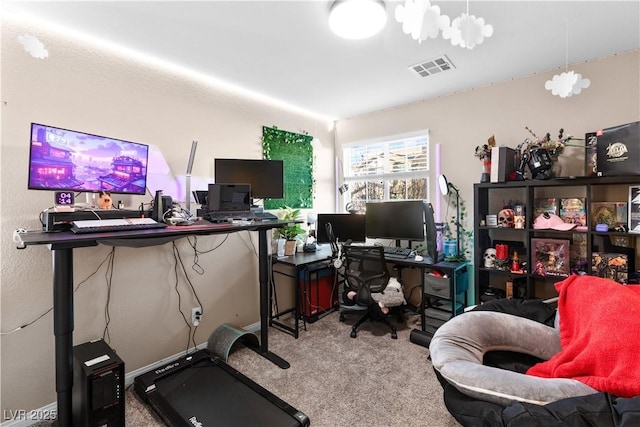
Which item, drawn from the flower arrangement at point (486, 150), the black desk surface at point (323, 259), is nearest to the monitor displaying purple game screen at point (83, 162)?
the black desk surface at point (323, 259)

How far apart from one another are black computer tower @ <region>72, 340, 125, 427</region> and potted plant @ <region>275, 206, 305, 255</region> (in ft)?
6.00

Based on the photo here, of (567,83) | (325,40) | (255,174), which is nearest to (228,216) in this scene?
(255,174)

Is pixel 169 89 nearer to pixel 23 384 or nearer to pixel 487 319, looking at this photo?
pixel 23 384

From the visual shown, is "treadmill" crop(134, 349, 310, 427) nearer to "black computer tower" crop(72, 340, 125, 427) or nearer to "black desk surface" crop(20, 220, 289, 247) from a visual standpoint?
"black computer tower" crop(72, 340, 125, 427)

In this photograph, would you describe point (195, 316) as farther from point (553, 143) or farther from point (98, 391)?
point (553, 143)

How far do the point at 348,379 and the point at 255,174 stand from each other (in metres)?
1.91

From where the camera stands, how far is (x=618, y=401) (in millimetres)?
1037

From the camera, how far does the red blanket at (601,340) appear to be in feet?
3.83

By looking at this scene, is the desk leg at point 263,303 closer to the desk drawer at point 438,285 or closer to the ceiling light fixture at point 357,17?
the desk drawer at point 438,285

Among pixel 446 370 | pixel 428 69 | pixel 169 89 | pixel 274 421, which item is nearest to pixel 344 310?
pixel 274 421

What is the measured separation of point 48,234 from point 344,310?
2.66m

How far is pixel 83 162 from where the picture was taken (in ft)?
5.87

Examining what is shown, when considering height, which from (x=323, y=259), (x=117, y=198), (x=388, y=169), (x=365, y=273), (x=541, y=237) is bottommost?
(x=365, y=273)

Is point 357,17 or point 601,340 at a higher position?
point 357,17
